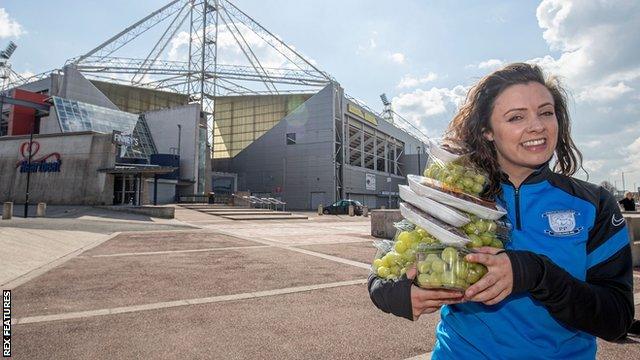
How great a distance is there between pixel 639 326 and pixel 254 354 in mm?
4723

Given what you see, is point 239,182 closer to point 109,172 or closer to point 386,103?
point 109,172

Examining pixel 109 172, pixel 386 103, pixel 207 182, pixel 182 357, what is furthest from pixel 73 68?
pixel 386 103

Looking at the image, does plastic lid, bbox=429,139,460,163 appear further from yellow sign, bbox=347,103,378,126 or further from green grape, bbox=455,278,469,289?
yellow sign, bbox=347,103,378,126

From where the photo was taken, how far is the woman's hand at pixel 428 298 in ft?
4.40

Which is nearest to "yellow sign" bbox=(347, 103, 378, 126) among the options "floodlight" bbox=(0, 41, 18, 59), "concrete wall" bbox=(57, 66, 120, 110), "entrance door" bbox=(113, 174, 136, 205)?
"concrete wall" bbox=(57, 66, 120, 110)

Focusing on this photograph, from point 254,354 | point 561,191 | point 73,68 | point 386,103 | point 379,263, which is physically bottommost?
point 254,354

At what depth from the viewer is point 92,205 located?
1120 inches

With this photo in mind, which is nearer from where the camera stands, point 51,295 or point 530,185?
point 530,185

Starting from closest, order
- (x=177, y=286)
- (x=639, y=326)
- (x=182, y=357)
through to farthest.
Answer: (x=182, y=357), (x=639, y=326), (x=177, y=286)

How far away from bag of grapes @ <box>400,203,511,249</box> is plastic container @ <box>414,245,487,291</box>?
35 mm

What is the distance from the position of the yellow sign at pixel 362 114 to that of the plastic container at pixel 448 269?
6168 cm

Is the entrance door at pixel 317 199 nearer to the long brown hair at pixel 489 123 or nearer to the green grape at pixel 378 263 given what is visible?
the long brown hair at pixel 489 123

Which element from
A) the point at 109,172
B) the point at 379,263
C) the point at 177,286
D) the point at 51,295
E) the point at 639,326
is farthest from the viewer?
the point at 109,172

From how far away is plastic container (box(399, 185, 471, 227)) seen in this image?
4.40 feet
